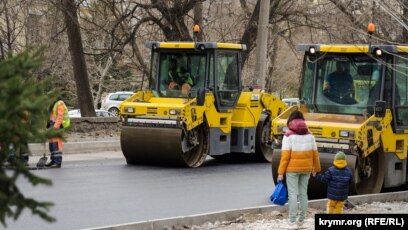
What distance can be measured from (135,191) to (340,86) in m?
3.96

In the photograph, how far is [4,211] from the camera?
4875 mm

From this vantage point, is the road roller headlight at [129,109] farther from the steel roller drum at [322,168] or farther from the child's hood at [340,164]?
the child's hood at [340,164]

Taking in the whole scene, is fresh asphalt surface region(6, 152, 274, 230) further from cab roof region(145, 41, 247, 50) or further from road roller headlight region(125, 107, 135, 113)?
cab roof region(145, 41, 247, 50)

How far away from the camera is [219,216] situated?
1085 centimetres

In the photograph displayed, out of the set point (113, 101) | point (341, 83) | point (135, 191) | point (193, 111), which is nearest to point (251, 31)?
point (193, 111)

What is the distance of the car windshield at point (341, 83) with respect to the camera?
1420 cm

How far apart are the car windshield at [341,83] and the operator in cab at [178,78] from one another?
4.15 meters

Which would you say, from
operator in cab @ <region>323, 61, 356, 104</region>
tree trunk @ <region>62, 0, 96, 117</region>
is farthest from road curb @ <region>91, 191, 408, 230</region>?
tree trunk @ <region>62, 0, 96, 117</region>

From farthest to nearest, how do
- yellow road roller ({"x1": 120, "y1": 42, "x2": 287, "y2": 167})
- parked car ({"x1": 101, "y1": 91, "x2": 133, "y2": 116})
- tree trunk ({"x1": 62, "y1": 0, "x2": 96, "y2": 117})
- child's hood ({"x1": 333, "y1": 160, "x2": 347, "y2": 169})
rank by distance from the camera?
parked car ({"x1": 101, "y1": 91, "x2": 133, "y2": 116}) → tree trunk ({"x1": 62, "y1": 0, "x2": 96, "y2": 117}) → yellow road roller ({"x1": 120, "y1": 42, "x2": 287, "y2": 167}) → child's hood ({"x1": 333, "y1": 160, "x2": 347, "y2": 169})

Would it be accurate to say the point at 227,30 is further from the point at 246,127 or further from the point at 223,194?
the point at 223,194

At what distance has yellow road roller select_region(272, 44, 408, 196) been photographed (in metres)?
13.2

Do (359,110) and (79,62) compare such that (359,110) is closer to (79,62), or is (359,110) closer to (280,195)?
(280,195)

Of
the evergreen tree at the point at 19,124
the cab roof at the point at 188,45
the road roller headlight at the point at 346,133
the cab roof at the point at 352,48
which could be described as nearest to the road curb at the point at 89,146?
the cab roof at the point at 188,45

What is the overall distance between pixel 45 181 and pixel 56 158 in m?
12.4
